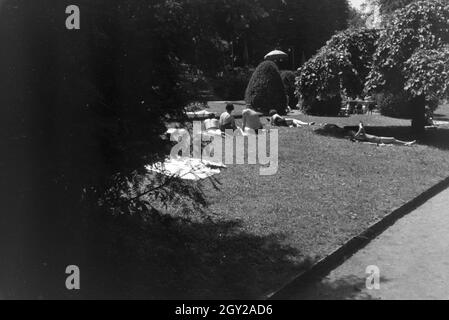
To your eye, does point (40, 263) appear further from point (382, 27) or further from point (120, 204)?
point (382, 27)

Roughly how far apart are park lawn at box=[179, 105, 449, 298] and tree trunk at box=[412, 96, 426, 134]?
286 cm

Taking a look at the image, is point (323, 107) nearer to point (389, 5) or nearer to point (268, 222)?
point (389, 5)

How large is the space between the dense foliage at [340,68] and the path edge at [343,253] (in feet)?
25.2

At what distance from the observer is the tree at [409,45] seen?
15.9m

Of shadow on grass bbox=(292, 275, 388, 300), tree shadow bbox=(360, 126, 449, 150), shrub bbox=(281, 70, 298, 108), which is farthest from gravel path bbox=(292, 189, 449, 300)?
shrub bbox=(281, 70, 298, 108)

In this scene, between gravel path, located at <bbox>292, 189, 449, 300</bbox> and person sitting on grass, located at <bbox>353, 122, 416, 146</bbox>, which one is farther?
person sitting on grass, located at <bbox>353, 122, 416, 146</bbox>

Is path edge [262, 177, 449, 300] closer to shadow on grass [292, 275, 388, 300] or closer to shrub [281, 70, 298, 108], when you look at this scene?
shadow on grass [292, 275, 388, 300]

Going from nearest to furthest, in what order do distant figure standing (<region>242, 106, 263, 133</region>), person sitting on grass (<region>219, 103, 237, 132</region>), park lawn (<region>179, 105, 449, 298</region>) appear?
park lawn (<region>179, 105, 449, 298</region>), person sitting on grass (<region>219, 103, 237, 132</region>), distant figure standing (<region>242, 106, 263, 133</region>)

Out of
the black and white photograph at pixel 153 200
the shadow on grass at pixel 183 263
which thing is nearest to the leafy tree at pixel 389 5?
the black and white photograph at pixel 153 200

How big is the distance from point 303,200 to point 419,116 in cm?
1059

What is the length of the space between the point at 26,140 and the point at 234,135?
10146 millimetres

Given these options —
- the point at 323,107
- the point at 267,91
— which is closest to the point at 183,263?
the point at 267,91

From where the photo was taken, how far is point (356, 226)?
7352 mm

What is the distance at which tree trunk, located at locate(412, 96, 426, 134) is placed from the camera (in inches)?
688
